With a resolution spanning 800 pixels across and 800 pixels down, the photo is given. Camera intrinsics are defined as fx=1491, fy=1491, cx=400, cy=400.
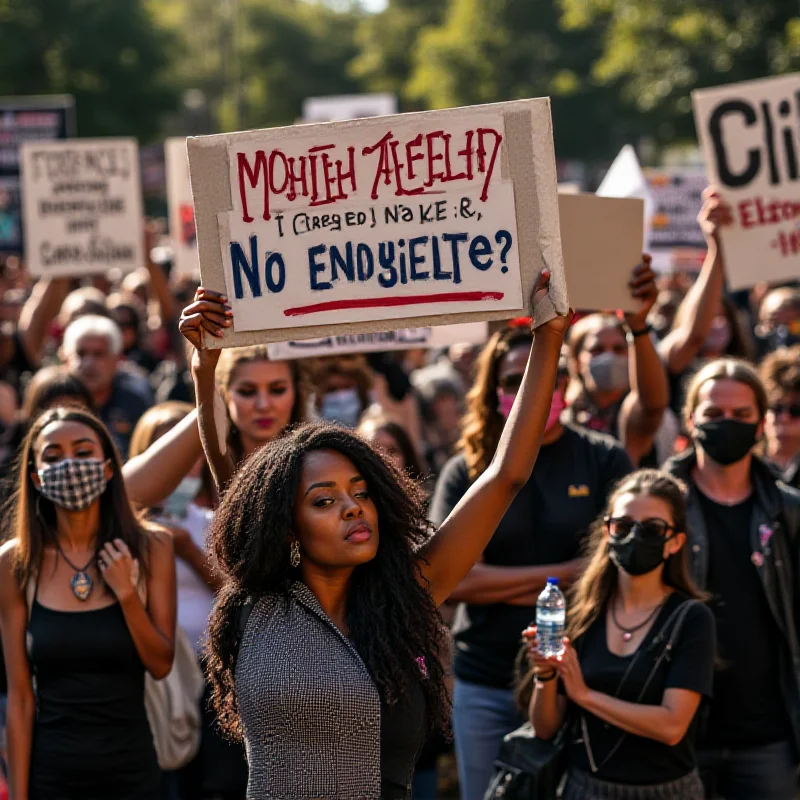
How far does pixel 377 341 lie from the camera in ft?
19.7

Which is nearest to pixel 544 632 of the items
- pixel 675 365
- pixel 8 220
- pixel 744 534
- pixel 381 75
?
pixel 744 534

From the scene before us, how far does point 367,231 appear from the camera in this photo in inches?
143

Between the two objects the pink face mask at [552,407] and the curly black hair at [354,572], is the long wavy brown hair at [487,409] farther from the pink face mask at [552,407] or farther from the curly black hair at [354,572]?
the curly black hair at [354,572]

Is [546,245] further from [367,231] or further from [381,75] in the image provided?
[381,75]

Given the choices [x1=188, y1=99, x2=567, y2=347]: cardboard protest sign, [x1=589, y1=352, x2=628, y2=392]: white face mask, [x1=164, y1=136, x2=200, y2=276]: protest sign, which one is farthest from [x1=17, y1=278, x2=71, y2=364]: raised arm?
[x1=188, y1=99, x2=567, y2=347]: cardboard protest sign

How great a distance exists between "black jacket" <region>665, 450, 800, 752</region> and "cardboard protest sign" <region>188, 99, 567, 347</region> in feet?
5.16

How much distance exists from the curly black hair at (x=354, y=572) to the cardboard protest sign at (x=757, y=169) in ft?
10.8

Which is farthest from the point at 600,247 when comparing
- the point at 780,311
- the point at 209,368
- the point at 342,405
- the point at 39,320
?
the point at 39,320

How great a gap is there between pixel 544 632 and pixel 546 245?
1251 millimetres

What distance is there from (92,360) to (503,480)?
407 cm

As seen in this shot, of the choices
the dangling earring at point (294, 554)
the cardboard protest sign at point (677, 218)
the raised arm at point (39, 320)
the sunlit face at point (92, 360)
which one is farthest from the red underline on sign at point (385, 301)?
the cardboard protest sign at point (677, 218)

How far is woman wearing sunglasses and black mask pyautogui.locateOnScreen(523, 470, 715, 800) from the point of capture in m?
4.25

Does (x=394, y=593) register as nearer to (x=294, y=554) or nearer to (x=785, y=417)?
(x=294, y=554)

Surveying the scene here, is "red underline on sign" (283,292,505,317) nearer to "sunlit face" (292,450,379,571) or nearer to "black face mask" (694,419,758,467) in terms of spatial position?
"sunlit face" (292,450,379,571)
